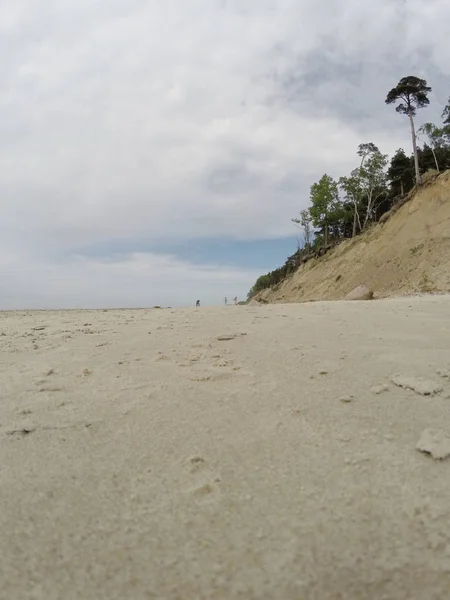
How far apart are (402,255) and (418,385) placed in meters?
15.5

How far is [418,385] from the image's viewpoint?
2.20 metres

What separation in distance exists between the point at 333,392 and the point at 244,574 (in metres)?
1.30

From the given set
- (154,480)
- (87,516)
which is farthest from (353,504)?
(87,516)

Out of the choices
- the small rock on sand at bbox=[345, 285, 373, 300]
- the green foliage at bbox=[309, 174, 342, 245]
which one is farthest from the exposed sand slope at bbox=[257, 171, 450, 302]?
the green foliage at bbox=[309, 174, 342, 245]

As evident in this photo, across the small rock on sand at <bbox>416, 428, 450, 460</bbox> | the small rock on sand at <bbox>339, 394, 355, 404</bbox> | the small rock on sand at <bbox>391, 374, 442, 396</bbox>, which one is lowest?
the small rock on sand at <bbox>416, 428, 450, 460</bbox>

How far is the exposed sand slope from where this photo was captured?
14016mm

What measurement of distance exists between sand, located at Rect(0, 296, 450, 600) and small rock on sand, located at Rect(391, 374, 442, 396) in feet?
0.04

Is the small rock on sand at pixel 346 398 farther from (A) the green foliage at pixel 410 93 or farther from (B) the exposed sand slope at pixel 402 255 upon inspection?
(A) the green foliage at pixel 410 93

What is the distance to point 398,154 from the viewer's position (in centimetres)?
3262

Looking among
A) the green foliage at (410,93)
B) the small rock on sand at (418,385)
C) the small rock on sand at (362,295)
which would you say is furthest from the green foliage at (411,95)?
the small rock on sand at (418,385)

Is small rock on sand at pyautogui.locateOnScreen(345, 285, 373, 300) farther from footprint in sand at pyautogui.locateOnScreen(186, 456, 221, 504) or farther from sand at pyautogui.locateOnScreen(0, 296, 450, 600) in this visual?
footprint in sand at pyautogui.locateOnScreen(186, 456, 221, 504)

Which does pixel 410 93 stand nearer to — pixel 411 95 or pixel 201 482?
pixel 411 95

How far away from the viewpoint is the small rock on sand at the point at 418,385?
2.12m

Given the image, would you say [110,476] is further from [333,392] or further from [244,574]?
[333,392]
